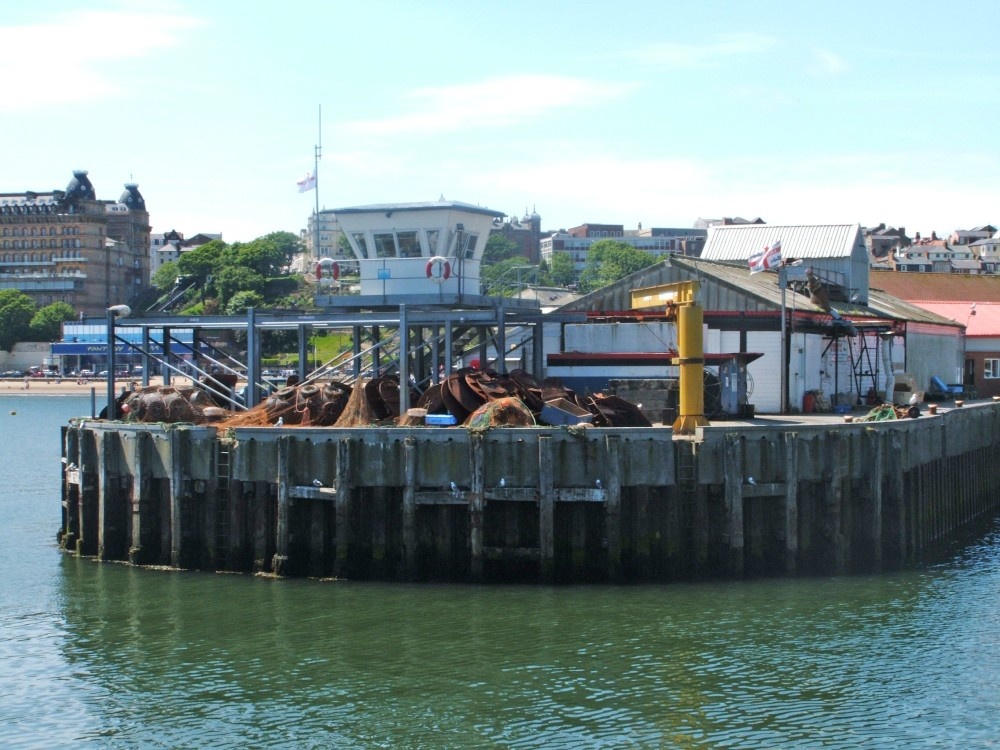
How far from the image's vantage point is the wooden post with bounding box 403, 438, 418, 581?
29.5 meters

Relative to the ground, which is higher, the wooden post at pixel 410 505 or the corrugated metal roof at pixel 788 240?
the corrugated metal roof at pixel 788 240

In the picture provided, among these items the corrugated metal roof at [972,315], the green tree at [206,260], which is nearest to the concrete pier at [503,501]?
the corrugated metal roof at [972,315]

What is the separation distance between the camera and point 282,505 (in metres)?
30.2

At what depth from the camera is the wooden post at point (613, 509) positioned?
29.1 m

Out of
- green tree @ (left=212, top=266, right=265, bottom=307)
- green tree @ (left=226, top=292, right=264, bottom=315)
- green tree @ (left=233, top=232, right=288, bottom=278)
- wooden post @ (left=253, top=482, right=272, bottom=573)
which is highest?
green tree @ (left=233, top=232, right=288, bottom=278)

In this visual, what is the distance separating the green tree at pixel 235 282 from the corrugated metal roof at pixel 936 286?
93.4 metres

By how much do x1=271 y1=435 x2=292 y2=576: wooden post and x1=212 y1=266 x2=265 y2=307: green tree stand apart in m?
132

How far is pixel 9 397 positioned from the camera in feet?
495

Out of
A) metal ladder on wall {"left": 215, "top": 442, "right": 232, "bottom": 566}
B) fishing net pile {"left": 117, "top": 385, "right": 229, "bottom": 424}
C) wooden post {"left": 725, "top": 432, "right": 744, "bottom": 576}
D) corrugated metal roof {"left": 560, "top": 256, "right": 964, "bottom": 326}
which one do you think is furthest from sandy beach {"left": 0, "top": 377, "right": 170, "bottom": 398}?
wooden post {"left": 725, "top": 432, "right": 744, "bottom": 576}

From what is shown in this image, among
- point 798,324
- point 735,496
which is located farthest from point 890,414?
point 735,496

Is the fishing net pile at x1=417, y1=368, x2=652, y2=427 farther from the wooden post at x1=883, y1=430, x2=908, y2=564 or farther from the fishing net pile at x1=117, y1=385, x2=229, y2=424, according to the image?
the wooden post at x1=883, y1=430, x2=908, y2=564

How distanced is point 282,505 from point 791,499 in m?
11.9

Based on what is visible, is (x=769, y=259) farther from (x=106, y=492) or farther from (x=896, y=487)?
(x=106, y=492)

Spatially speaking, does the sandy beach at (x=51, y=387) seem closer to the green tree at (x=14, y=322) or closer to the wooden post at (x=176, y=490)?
the green tree at (x=14, y=322)
